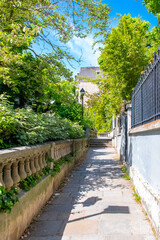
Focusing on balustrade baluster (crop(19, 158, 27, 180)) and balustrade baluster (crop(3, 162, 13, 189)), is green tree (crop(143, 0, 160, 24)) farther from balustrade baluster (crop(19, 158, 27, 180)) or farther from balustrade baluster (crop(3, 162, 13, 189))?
balustrade baluster (crop(3, 162, 13, 189))

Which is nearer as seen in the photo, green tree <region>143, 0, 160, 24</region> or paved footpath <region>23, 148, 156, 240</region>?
paved footpath <region>23, 148, 156, 240</region>

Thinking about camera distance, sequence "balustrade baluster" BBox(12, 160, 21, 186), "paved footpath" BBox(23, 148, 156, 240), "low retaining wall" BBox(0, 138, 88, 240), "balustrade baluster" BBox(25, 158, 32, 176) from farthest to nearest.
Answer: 1. "balustrade baluster" BBox(25, 158, 32, 176)
2. "paved footpath" BBox(23, 148, 156, 240)
3. "balustrade baluster" BBox(12, 160, 21, 186)
4. "low retaining wall" BBox(0, 138, 88, 240)

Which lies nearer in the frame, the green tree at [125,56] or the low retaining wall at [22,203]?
the low retaining wall at [22,203]

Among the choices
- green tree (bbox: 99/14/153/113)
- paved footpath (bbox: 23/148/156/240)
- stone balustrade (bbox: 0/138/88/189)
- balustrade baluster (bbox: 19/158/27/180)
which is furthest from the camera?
green tree (bbox: 99/14/153/113)

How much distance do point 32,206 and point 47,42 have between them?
5082 mm

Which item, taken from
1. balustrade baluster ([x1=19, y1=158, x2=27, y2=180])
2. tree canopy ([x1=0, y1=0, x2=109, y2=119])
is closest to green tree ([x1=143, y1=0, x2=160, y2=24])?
tree canopy ([x1=0, y1=0, x2=109, y2=119])

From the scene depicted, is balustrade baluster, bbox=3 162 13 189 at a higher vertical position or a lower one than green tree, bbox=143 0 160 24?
lower

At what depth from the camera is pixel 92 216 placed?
3.82 meters

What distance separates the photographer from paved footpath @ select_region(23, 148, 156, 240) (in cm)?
314

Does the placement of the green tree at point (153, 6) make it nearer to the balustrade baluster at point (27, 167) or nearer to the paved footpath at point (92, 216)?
the paved footpath at point (92, 216)

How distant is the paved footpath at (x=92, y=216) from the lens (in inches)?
124

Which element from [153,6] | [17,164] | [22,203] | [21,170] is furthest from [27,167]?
[153,6]

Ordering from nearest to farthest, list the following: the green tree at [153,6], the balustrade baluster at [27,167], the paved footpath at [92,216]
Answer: the paved footpath at [92,216] → the balustrade baluster at [27,167] → the green tree at [153,6]

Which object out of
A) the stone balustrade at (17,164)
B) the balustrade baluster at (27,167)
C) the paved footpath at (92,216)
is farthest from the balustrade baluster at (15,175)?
the paved footpath at (92,216)
